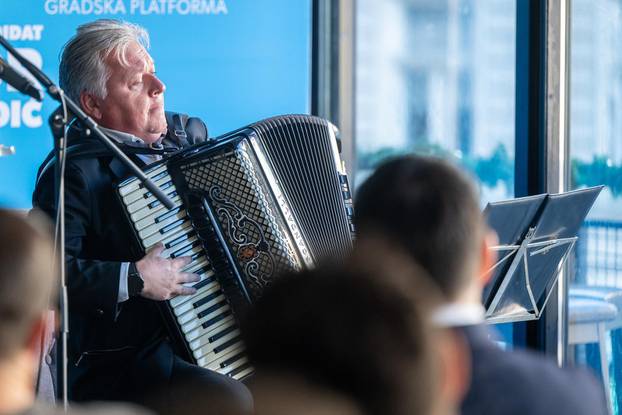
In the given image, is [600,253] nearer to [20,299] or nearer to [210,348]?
[210,348]

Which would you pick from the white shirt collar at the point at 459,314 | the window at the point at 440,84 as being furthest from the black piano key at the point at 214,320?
the window at the point at 440,84

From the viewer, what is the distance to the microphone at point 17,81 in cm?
221

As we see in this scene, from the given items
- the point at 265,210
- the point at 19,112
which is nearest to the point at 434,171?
the point at 265,210

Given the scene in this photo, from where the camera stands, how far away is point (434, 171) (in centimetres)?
157

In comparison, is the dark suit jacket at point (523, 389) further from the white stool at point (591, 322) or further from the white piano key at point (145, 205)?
the white stool at point (591, 322)

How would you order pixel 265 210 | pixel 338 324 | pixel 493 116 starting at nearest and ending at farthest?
1. pixel 338 324
2. pixel 265 210
3. pixel 493 116

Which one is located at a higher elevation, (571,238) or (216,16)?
(216,16)

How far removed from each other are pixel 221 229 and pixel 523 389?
1308 millimetres

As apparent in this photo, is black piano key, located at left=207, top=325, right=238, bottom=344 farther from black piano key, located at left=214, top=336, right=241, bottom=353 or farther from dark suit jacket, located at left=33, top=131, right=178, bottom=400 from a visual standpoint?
dark suit jacket, located at left=33, top=131, right=178, bottom=400

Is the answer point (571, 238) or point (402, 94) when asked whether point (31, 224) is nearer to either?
point (571, 238)

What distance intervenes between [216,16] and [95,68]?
Result: 1100mm

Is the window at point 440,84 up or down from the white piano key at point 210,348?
up

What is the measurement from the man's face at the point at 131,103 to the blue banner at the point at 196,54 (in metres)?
0.91

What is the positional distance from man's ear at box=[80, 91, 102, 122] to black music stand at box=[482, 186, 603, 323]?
1.15 m
